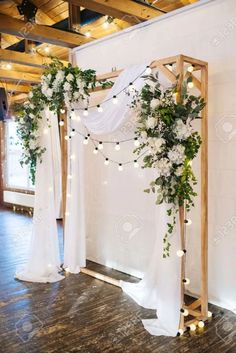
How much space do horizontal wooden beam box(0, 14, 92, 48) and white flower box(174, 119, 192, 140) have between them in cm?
257

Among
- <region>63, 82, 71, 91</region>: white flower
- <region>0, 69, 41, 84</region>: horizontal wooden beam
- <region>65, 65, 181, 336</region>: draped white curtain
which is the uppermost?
<region>0, 69, 41, 84</region>: horizontal wooden beam

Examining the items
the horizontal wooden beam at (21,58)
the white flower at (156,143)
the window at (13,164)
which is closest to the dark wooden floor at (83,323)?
the white flower at (156,143)

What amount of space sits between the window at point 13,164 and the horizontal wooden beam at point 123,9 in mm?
5333

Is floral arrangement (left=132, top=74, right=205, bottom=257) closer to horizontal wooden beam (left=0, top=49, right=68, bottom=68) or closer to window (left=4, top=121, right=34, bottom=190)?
horizontal wooden beam (left=0, top=49, right=68, bottom=68)

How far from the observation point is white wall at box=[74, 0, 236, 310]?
9.77 ft

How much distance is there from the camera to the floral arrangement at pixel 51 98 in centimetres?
346

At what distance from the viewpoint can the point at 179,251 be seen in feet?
8.78

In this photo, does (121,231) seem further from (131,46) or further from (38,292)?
(131,46)

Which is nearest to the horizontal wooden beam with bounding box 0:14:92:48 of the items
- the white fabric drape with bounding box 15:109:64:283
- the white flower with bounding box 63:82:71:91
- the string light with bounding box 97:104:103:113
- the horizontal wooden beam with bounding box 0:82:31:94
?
the white fabric drape with bounding box 15:109:64:283

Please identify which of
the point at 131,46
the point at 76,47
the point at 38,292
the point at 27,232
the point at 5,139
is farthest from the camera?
the point at 5,139

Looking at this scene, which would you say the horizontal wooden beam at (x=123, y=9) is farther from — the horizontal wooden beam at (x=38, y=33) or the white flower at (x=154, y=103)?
the white flower at (x=154, y=103)

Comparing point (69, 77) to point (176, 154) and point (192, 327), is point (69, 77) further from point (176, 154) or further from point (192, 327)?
point (192, 327)

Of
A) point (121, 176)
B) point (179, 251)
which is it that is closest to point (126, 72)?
point (121, 176)

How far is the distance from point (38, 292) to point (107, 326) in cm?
100
